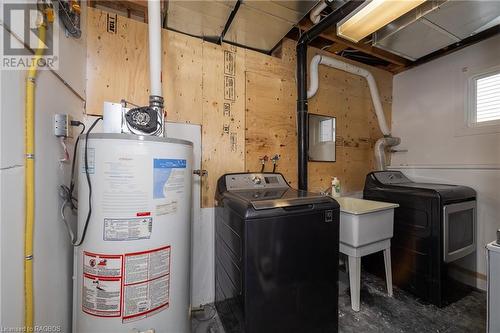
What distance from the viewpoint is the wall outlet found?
107cm

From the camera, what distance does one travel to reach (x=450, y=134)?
2.35m

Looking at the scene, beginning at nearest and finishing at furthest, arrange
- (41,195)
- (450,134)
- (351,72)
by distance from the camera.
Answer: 1. (41,195)
2. (450,134)
3. (351,72)

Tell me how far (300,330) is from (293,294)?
0.75 feet

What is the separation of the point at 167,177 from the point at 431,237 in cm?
211

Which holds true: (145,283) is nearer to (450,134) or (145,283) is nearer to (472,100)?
(450,134)

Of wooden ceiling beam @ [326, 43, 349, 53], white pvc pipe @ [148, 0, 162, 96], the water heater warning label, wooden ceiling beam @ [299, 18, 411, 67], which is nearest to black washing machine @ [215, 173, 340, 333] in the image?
the water heater warning label

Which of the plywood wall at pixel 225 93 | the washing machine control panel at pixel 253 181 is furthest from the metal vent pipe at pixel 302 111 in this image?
the washing machine control panel at pixel 253 181

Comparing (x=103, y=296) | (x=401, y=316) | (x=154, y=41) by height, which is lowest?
(x=401, y=316)

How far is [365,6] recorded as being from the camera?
1.49 metres

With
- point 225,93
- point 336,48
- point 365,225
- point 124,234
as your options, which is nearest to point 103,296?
point 124,234

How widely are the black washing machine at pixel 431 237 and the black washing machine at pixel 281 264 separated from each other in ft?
3.44

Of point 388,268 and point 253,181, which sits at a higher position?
point 253,181

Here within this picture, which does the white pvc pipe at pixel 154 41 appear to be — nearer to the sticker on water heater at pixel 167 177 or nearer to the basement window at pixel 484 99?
the sticker on water heater at pixel 167 177

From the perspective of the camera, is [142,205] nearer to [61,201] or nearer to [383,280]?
[61,201]
